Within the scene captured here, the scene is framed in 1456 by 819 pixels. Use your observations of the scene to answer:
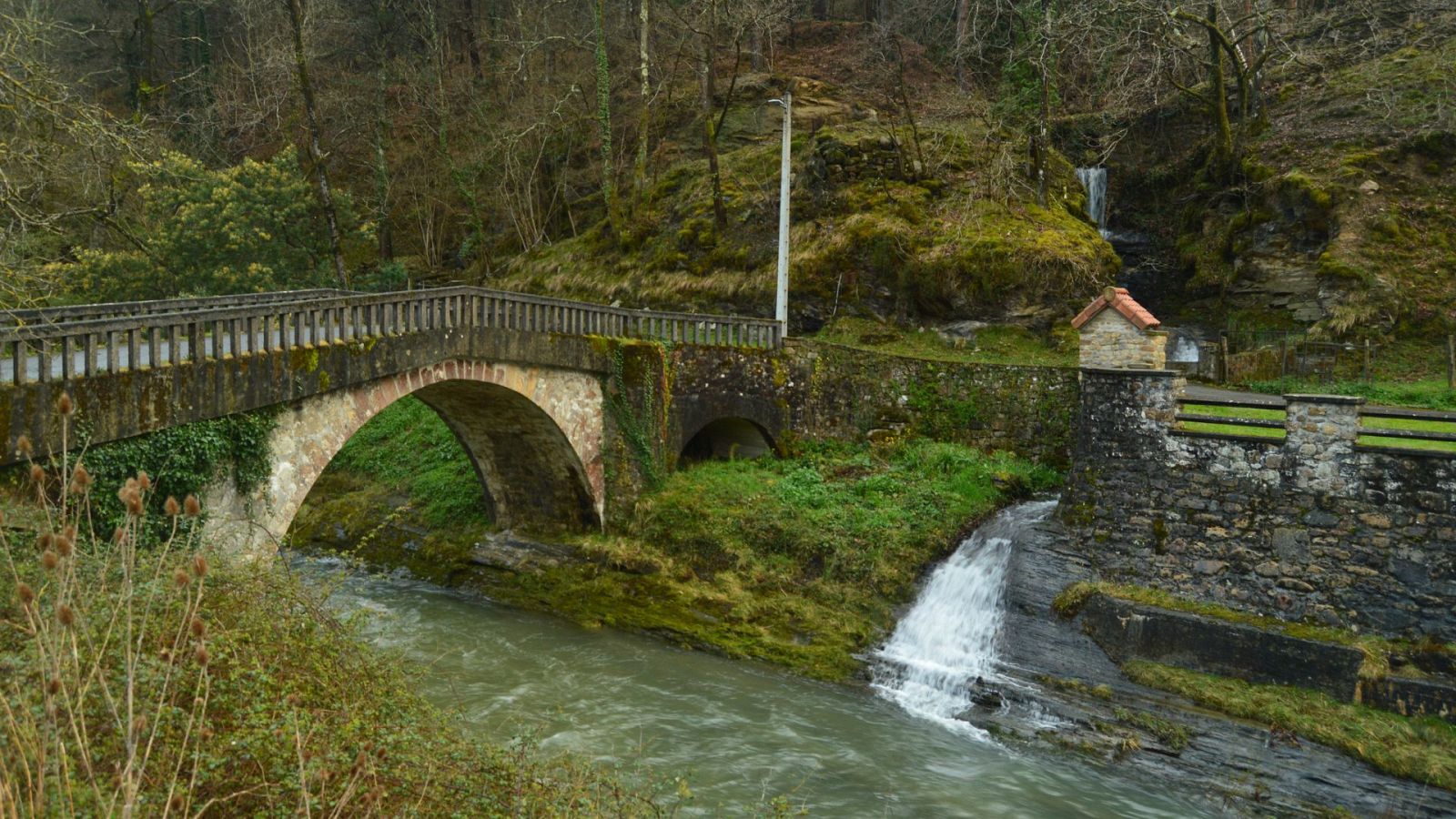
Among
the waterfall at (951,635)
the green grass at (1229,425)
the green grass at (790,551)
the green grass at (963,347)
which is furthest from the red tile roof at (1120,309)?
the green grass at (963,347)

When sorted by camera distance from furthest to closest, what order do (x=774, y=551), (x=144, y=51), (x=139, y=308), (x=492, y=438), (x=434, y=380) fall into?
(x=144, y=51) < (x=492, y=438) < (x=774, y=551) < (x=434, y=380) < (x=139, y=308)

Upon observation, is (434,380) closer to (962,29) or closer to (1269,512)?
(1269,512)

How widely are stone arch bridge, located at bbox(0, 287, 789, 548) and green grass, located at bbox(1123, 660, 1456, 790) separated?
9.29 metres

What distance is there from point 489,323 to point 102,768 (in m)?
10.5

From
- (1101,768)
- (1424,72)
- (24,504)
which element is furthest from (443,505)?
(1424,72)

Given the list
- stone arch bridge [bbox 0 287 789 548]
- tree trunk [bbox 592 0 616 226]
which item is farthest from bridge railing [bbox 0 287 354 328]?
tree trunk [bbox 592 0 616 226]

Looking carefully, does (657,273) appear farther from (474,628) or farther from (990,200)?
(474,628)

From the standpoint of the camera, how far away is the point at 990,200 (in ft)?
75.5

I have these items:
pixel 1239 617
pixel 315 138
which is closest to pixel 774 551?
pixel 1239 617

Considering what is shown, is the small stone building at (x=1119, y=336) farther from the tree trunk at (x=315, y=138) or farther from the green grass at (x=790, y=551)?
the tree trunk at (x=315, y=138)

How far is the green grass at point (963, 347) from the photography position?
66.1 ft

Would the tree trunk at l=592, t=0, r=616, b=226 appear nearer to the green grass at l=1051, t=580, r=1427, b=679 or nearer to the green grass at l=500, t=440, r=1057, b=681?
the green grass at l=500, t=440, r=1057, b=681

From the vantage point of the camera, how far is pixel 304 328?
11.8m

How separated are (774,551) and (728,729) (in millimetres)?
4185
